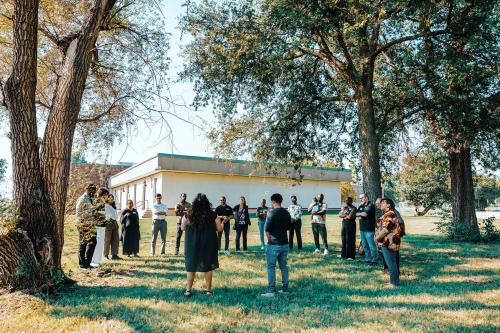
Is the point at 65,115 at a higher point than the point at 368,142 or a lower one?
lower

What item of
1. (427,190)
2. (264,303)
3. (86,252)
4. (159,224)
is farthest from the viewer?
(427,190)

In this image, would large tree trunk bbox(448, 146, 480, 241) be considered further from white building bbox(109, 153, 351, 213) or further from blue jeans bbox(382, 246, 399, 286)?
white building bbox(109, 153, 351, 213)

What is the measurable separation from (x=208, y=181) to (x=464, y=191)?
24.8 metres

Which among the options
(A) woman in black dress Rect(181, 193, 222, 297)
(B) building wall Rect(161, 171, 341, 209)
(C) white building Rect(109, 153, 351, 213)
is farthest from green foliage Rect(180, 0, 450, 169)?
(B) building wall Rect(161, 171, 341, 209)

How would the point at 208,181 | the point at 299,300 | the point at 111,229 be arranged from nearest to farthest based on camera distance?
the point at 299,300 < the point at 111,229 < the point at 208,181

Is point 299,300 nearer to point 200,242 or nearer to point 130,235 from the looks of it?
point 200,242

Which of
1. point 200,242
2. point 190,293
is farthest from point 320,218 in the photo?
point 190,293

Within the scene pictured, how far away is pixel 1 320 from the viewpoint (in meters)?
5.34

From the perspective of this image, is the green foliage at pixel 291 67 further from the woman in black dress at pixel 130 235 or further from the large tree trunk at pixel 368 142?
the woman in black dress at pixel 130 235

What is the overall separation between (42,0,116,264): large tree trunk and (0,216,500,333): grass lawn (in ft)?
3.76

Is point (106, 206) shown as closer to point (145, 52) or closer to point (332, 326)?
point (145, 52)

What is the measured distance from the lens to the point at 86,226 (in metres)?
8.70

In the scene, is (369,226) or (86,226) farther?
(369,226)

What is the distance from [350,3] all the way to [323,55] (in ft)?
10.8
